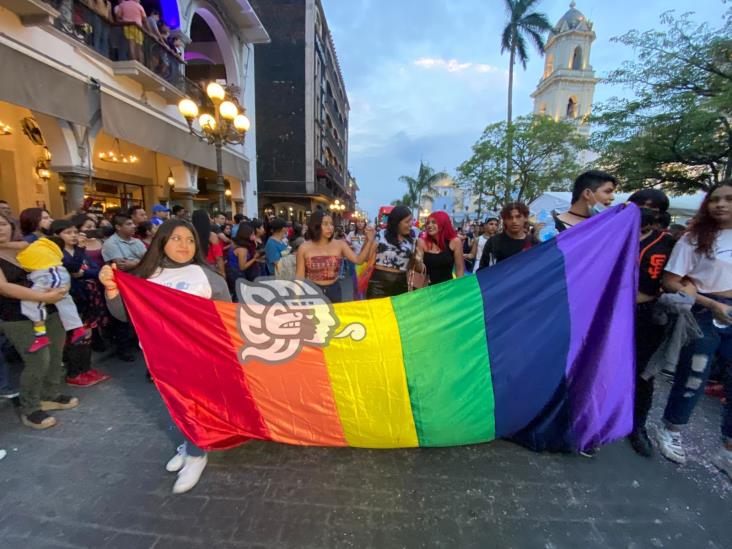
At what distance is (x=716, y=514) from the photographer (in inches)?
76.3

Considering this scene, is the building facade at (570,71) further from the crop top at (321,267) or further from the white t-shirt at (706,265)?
the crop top at (321,267)

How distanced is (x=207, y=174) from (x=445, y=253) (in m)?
14.0

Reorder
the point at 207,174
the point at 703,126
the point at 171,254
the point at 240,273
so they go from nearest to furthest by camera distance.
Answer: the point at 171,254 → the point at 240,273 → the point at 703,126 → the point at 207,174

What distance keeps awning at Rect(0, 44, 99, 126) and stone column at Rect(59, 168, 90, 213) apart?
3.46 feet

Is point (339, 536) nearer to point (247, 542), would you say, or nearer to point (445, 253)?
point (247, 542)

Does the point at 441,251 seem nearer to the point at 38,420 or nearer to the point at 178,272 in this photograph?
the point at 178,272

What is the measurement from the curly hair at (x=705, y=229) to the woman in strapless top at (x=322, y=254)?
250 cm

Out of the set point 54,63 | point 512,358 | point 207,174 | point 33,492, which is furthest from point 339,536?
point 207,174

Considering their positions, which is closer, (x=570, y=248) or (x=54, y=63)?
(x=570, y=248)

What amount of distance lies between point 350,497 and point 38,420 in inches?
107

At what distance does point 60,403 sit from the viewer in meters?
3.01

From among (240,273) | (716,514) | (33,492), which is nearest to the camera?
(716,514)

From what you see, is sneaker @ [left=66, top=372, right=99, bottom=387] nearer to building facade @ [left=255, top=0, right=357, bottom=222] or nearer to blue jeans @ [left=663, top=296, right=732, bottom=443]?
blue jeans @ [left=663, top=296, right=732, bottom=443]

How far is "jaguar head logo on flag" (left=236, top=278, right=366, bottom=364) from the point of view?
7.18 ft
